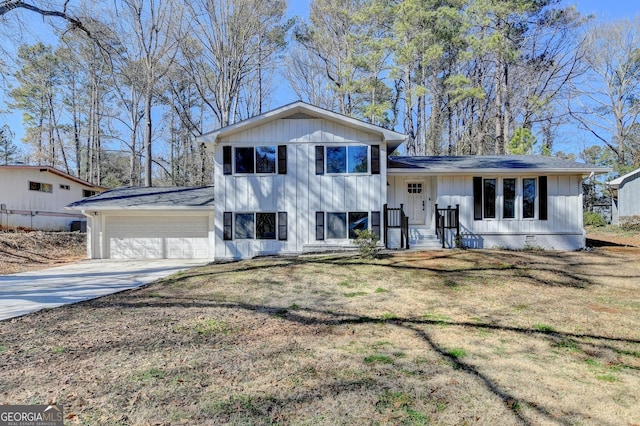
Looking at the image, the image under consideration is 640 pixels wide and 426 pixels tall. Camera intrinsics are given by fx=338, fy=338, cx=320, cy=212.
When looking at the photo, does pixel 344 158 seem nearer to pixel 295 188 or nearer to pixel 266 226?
pixel 295 188

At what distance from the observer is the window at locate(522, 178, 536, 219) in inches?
460

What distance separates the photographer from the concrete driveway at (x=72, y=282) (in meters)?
6.58

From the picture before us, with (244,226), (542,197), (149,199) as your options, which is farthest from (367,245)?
(149,199)

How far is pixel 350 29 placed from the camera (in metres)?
21.6

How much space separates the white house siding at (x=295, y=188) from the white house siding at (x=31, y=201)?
1318 centimetres

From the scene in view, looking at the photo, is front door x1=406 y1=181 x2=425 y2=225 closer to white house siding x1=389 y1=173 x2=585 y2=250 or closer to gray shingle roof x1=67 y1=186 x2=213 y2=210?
white house siding x1=389 y1=173 x2=585 y2=250

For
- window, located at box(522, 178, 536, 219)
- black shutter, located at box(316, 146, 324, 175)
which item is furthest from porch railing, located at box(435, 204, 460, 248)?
black shutter, located at box(316, 146, 324, 175)

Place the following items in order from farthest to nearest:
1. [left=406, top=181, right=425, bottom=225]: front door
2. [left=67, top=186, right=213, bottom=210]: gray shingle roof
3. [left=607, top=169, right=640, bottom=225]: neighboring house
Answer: [left=607, top=169, right=640, bottom=225]: neighboring house
[left=67, top=186, right=213, bottom=210]: gray shingle roof
[left=406, top=181, right=425, bottom=225]: front door

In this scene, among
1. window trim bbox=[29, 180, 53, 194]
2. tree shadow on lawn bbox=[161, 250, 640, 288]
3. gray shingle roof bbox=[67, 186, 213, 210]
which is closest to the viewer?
tree shadow on lawn bbox=[161, 250, 640, 288]

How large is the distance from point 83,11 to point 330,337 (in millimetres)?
12847

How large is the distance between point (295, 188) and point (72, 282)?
6843mm

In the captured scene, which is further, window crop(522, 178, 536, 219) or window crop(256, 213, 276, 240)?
window crop(256, 213, 276, 240)

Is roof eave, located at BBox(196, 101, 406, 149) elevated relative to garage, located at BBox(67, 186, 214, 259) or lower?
elevated

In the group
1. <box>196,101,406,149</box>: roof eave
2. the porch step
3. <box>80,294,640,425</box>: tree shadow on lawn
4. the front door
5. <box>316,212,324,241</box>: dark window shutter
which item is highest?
<box>196,101,406,149</box>: roof eave
